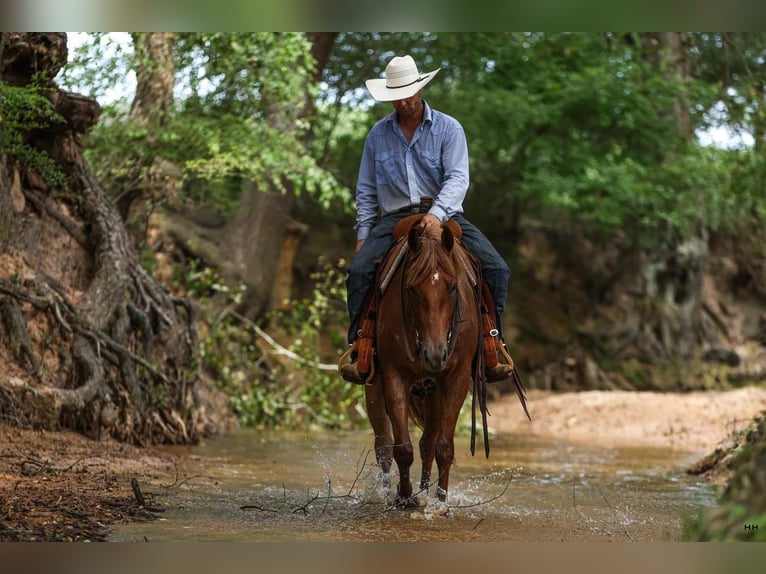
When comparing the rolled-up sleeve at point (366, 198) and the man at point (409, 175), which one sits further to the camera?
the rolled-up sleeve at point (366, 198)

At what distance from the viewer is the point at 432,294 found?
6.47 meters

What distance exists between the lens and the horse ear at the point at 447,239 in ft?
22.0

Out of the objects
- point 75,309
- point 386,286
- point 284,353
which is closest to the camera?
point 386,286

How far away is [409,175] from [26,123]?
3.93 m

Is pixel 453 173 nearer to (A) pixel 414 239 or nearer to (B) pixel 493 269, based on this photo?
(B) pixel 493 269

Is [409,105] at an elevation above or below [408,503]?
above

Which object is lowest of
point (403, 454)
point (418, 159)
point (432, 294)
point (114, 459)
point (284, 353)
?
point (114, 459)

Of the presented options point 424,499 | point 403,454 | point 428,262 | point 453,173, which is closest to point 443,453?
point 403,454

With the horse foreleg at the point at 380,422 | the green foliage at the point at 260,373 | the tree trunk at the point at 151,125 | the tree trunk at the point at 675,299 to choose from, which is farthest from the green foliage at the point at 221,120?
the tree trunk at the point at 675,299

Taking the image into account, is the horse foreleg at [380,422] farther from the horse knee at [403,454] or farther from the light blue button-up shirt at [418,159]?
the light blue button-up shirt at [418,159]

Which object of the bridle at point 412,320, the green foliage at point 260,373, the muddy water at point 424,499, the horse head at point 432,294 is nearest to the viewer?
the muddy water at point 424,499

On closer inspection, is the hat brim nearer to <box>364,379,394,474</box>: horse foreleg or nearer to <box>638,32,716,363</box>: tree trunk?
<box>364,379,394,474</box>: horse foreleg

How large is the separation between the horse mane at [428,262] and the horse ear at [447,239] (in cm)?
3

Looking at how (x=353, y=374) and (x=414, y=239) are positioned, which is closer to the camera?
(x=414, y=239)
